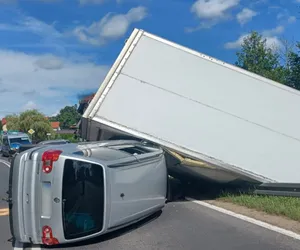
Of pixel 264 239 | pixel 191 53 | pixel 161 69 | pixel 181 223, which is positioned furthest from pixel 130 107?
pixel 264 239

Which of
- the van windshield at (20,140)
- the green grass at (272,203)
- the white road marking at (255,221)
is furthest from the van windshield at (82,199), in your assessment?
the van windshield at (20,140)

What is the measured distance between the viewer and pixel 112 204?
5672mm

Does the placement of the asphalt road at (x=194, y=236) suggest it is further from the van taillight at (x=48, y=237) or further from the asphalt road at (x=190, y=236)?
the van taillight at (x=48, y=237)

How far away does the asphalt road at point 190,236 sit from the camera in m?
5.47

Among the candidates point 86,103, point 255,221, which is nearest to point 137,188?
point 255,221

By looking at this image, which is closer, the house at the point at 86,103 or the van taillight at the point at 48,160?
the van taillight at the point at 48,160

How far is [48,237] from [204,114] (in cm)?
364

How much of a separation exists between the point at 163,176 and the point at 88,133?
2.48m

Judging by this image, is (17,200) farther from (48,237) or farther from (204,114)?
(204,114)

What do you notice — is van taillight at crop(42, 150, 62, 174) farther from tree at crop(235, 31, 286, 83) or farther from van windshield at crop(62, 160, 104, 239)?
tree at crop(235, 31, 286, 83)

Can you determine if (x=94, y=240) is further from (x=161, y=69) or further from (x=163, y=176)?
(x=161, y=69)

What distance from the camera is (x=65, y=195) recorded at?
538 centimetres

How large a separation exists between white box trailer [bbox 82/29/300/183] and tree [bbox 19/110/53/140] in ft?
205

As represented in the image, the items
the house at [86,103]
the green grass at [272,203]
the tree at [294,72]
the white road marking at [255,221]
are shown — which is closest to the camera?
the white road marking at [255,221]
